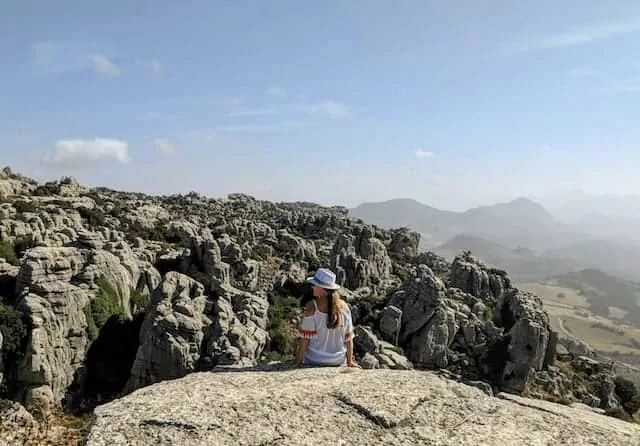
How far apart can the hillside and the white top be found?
7.95 feet

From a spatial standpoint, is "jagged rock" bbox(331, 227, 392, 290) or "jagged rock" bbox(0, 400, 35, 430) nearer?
"jagged rock" bbox(0, 400, 35, 430)

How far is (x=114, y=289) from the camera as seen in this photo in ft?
100

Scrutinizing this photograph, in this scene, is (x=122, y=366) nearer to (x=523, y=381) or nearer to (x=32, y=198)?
(x=523, y=381)

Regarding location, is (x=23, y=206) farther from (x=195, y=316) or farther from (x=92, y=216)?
(x=195, y=316)

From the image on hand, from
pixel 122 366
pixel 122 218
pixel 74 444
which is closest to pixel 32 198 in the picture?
pixel 122 218

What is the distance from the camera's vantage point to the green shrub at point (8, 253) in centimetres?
3186

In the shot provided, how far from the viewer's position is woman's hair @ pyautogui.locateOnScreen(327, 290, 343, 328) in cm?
1062

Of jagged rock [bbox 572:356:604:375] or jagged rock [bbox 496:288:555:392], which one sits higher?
jagged rock [bbox 496:288:555:392]

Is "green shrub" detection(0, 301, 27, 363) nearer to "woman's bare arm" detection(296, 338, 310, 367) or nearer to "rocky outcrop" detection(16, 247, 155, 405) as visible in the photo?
"rocky outcrop" detection(16, 247, 155, 405)

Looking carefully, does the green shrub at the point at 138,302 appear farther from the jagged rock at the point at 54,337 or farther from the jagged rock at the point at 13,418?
the jagged rock at the point at 13,418

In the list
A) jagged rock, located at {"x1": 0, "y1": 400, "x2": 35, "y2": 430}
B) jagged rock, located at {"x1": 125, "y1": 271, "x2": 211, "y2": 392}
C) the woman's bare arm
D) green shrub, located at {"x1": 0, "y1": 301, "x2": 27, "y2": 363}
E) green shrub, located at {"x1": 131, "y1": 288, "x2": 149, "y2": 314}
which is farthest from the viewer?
green shrub, located at {"x1": 131, "y1": 288, "x2": 149, "y2": 314}

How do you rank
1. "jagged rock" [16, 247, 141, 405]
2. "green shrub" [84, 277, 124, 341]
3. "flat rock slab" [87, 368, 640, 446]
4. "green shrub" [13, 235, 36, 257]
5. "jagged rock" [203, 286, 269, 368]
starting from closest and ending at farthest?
"flat rock slab" [87, 368, 640, 446]
"jagged rock" [16, 247, 141, 405]
"jagged rock" [203, 286, 269, 368]
"green shrub" [84, 277, 124, 341]
"green shrub" [13, 235, 36, 257]

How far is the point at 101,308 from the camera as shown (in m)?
28.4

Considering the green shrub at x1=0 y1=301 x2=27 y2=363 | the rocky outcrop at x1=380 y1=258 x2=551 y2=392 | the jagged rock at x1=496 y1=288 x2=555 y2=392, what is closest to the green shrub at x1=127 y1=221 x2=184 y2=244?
the rocky outcrop at x1=380 y1=258 x2=551 y2=392
